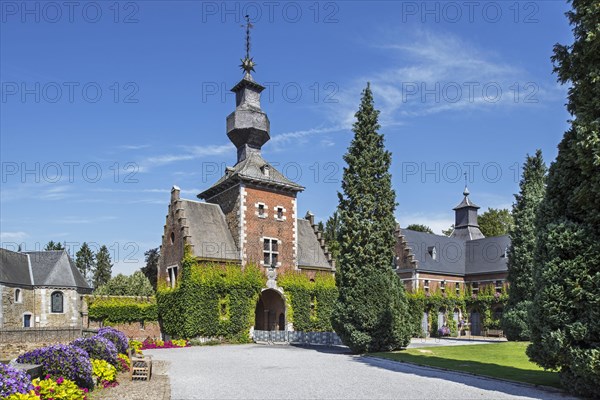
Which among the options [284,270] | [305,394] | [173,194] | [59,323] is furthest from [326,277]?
[305,394]

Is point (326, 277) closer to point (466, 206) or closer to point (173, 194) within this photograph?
point (173, 194)

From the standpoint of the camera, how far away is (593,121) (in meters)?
13.3

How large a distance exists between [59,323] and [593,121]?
46.1 m

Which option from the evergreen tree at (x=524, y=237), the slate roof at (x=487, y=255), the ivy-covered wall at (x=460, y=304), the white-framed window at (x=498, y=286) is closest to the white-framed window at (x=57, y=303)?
the ivy-covered wall at (x=460, y=304)

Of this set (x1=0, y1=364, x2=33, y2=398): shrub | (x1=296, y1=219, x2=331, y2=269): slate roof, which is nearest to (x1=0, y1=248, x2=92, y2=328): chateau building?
(x1=296, y1=219, x2=331, y2=269): slate roof

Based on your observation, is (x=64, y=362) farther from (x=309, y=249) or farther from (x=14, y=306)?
(x=14, y=306)

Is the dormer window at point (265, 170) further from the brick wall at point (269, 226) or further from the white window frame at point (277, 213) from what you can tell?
the white window frame at point (277, 213)

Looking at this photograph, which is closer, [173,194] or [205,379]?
[205,379]

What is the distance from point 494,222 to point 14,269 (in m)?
62.4

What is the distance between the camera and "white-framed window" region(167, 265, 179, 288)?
3825 centimetres

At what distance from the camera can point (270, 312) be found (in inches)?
1617

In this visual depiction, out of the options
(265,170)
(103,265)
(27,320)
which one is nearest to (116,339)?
(265,170)

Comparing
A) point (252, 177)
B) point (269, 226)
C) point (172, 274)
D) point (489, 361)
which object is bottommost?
point (489, 361)

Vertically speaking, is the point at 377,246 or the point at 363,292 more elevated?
the point at 377,246
